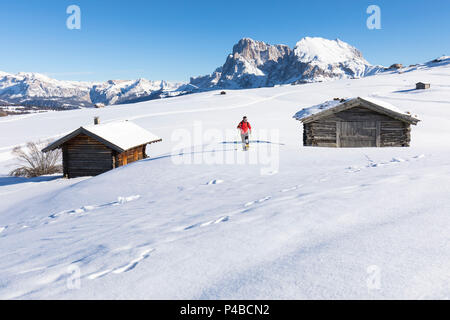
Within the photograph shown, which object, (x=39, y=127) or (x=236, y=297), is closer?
(x=236, y=297)

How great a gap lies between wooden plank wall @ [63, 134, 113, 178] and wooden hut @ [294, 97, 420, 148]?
45.2 feet

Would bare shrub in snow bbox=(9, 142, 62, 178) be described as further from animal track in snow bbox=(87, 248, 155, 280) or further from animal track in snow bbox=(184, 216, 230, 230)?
animal track in snow bbox=(87, 248, 155, 280)

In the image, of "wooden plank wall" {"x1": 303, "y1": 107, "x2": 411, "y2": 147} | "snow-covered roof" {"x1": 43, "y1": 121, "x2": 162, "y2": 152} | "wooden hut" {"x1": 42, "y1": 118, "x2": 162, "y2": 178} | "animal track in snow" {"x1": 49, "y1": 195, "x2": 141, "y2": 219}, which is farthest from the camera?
"wooden hut" {"x1": 42, "y1": 118, "x2": 162, "y2": 178}

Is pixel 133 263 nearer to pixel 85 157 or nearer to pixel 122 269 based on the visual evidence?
pixel 122 269

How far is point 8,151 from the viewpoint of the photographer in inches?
1432

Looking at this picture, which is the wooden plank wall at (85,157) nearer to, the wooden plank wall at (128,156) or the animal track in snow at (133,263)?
the wooden plank wall at (128,156)

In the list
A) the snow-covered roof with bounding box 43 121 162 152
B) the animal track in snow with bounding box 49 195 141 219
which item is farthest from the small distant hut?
the animal track in snow with bounding box 49 195 141 219

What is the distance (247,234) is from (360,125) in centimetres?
1709

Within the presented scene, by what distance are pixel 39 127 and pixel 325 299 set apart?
59480mm

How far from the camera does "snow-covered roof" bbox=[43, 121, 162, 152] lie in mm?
19922

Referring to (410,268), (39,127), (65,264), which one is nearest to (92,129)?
(65,264)

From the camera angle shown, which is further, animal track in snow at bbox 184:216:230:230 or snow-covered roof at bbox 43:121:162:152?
snow-covered roof at bbox 43:121:162:152

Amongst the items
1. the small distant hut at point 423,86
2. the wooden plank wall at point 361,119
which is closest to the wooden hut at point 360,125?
the wooden plank wall at point 361,119
